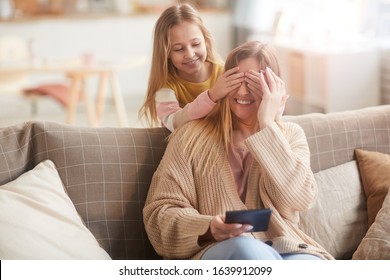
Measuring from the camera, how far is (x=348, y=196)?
75.6 inches

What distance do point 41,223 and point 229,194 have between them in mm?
444

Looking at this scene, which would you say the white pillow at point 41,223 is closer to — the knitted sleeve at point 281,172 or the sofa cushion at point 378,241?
the knitted sleeve at point 281,172

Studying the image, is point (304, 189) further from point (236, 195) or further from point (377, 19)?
point (377, 19)

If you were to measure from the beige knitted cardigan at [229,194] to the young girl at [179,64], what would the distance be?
0.15m

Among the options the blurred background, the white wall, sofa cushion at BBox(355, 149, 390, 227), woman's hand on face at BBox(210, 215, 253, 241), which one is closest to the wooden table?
the blurred background

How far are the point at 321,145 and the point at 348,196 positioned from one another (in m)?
0.16

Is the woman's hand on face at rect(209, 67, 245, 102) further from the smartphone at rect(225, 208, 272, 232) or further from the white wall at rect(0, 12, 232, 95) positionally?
the white wall at rect(0, 12, 232, 95)

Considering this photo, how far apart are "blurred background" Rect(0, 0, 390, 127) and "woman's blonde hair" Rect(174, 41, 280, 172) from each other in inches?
104

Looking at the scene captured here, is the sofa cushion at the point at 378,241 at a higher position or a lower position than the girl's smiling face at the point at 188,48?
lower

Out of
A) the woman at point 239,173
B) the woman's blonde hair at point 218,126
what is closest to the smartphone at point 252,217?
the woman at point 239,173

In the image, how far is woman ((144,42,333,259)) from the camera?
159 cm

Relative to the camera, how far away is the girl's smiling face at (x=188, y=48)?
1783 millimetres

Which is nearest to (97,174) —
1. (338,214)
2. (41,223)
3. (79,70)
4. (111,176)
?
(111,176)
